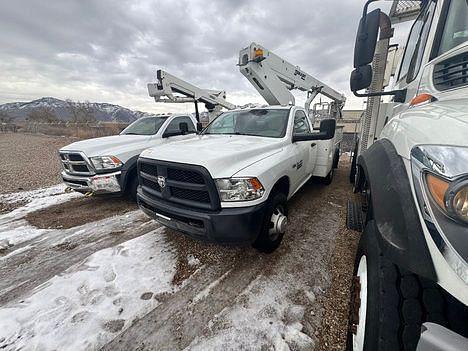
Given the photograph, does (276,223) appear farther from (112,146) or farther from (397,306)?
(112,146)

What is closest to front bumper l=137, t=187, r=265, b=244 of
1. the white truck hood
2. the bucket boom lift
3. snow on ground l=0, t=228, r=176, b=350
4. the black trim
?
snow on ground l=0, t=228, r=176, b=350

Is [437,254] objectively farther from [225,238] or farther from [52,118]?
[52,118]

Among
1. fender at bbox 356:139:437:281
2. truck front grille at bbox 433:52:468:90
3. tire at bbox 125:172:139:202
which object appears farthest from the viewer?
tire at bbox 125:172:139:202

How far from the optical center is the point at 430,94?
59.9 inches

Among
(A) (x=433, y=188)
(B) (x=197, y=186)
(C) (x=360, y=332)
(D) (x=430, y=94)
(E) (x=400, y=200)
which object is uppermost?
(D) (x=430, y=94)

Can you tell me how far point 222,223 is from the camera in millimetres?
2121

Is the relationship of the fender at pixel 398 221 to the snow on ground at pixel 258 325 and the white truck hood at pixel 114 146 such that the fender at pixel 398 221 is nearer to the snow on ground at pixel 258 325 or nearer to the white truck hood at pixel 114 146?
the snow on ground at pixel 258 325

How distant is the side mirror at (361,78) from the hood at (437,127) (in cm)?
74

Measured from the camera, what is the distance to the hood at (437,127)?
0.92 meters

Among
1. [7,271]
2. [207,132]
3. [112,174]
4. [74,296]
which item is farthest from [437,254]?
[112,174]

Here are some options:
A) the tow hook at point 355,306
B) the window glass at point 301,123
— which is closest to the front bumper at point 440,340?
the tow hook at point 355,306

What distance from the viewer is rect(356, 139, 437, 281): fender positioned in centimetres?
92

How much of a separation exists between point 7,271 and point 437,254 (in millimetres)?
4013

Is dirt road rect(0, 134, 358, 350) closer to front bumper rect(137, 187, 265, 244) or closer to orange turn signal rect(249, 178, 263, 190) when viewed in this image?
front bumper rect(137, 187, 265, 244)
